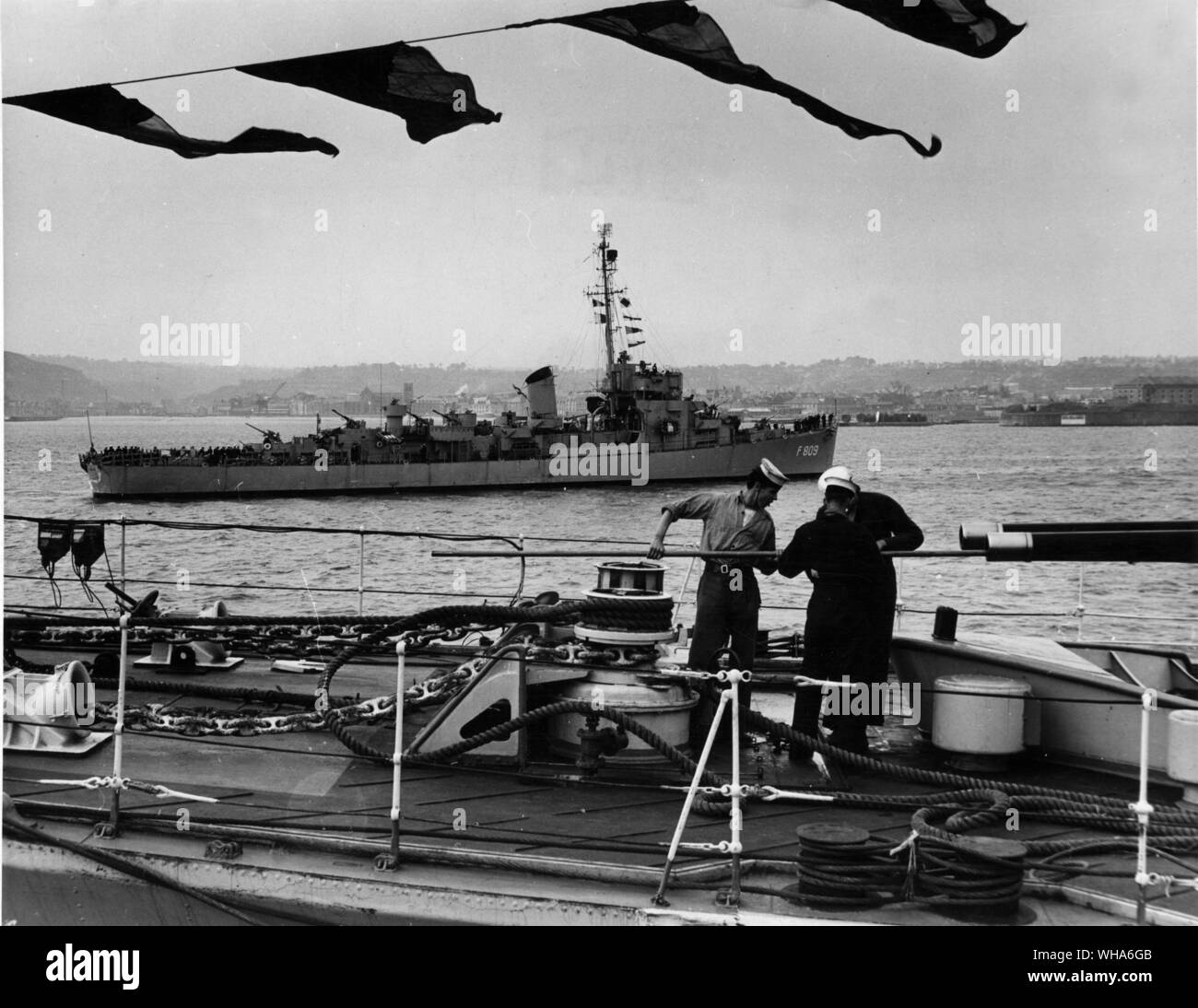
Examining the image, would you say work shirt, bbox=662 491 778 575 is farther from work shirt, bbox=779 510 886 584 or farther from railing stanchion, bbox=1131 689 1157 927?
railing stanchion, bbox=1131 689 1157 927

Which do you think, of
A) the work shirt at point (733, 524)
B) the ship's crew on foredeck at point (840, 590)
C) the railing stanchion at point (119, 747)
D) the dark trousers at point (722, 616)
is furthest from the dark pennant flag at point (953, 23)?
the railing stanchion at point (119, 747)

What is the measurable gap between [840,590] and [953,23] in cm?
327

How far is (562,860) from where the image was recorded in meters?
4.71

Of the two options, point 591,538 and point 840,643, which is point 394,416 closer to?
point 591,538

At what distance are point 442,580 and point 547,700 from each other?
27462 mm

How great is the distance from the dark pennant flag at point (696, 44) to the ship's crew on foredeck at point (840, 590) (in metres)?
2.06

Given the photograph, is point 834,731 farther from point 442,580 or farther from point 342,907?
point 442,580

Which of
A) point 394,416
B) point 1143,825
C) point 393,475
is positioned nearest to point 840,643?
point 1143,825

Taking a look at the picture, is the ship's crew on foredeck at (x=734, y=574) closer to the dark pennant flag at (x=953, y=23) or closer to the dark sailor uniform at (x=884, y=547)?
the dark sailor uniform at (x=884, y=547)

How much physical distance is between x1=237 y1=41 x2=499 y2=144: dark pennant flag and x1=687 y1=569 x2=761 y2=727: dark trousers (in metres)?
3.17

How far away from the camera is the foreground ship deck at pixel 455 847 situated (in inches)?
177
